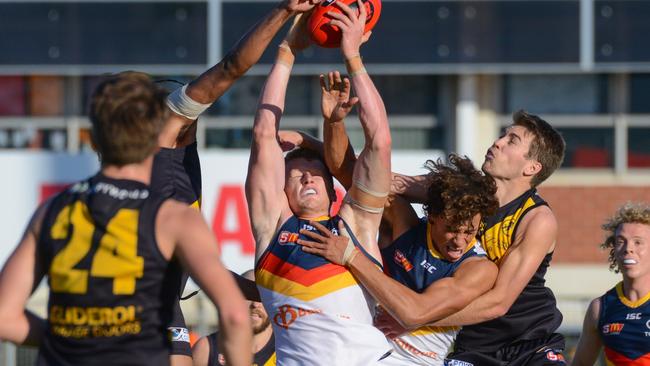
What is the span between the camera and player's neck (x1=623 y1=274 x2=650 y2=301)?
6.47 metres

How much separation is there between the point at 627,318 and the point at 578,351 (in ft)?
1.27

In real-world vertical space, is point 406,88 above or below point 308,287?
above

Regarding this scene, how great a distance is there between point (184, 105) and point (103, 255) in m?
1.60

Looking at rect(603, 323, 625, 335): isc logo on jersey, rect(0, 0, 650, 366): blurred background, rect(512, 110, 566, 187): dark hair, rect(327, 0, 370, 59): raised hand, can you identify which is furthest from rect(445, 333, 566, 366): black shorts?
rect(0, 0, 650, 366): blurred background

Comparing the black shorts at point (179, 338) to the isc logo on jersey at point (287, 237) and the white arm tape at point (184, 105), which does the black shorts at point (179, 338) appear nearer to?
the isc logo on jersey at point (287, 237)

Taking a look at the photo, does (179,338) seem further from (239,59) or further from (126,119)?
(126,119)

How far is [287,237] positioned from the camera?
5.08m

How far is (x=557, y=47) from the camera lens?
1365 centimetres

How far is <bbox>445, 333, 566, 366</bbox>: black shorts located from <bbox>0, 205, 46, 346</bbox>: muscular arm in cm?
254

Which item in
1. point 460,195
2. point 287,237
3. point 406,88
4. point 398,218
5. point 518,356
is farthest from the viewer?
point 406,88

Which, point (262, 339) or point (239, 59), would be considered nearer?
point (239, 59)

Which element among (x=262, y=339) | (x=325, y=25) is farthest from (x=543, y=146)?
(x=262, y=339)

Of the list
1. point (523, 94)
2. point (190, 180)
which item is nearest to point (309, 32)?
point (190, 180)

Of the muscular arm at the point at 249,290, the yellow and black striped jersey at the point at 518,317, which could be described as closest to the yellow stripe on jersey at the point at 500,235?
the yellow and black striped jersey at the point at 518,317
